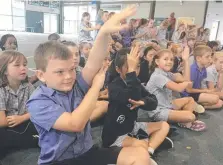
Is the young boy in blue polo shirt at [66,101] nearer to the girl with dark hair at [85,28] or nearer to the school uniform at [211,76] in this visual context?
the school uniform at [211,76]

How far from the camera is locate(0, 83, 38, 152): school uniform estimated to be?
1523 mm

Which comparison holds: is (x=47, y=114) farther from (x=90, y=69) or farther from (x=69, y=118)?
(x=90, y=69)

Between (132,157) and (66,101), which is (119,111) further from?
(66,101)

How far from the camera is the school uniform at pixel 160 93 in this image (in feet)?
6.21

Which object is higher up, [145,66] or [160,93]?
[145,66]

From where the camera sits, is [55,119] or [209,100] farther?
[209,100]

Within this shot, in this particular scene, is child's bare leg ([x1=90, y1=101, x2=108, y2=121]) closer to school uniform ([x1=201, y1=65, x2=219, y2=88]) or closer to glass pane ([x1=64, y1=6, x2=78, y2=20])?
school uniform ([x1=201, y1=65, x2=219, y2=88])

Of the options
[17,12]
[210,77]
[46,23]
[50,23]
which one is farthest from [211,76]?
[50,23]

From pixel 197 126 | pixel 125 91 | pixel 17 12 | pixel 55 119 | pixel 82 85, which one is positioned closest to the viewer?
pixel 55 119

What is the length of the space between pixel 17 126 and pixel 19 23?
10375mm

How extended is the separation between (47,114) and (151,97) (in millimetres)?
878

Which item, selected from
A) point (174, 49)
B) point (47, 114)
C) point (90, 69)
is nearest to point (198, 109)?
point (174, 49)

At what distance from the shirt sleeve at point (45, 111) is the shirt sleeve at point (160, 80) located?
1165 millimetres

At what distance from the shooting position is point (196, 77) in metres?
2.60
